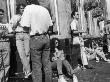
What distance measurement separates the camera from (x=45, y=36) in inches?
227

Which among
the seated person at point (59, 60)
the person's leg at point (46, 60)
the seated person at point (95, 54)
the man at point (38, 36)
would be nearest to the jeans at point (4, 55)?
the man at point (38, 36)

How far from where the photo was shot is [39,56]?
18.5 feet

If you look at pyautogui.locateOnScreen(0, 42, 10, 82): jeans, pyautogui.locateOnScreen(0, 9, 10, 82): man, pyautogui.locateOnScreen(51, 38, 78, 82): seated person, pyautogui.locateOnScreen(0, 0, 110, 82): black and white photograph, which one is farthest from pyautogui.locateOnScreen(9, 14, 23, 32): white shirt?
pyautogui.locateOnScreen(51, 38, 78, 82): seated person

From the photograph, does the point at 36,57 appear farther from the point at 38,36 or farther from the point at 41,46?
the point at 38,36

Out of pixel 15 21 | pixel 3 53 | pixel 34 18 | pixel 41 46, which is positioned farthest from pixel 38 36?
pixel 15 21

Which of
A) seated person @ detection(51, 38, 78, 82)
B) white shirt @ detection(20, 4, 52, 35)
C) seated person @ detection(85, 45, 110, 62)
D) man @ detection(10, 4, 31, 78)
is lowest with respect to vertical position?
seated person @ detection(85, 45, 110, 62)

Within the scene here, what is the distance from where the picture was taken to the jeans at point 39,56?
18.2 feet

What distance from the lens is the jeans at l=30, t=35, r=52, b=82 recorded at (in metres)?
5.54

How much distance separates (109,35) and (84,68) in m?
6.33

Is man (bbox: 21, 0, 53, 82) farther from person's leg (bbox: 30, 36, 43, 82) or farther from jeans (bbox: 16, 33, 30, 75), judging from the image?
jeans (bbox: 16, 33, 30, 75)

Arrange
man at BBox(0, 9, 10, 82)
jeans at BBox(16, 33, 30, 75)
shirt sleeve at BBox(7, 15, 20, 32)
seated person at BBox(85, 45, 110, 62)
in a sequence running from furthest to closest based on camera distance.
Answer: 1. seated person at BBox(85, 45, 110, 62)
2. jeans at BBox(16, 33, 30, 75)
3. shirt sleeve at BBox(7, 15, 20, 32)
4. man at BBox(0, 9, 10, 82)

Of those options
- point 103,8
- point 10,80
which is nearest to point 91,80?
point 10,80

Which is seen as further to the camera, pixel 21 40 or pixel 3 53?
pixel 21 40

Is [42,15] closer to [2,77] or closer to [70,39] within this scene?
[2,77]
